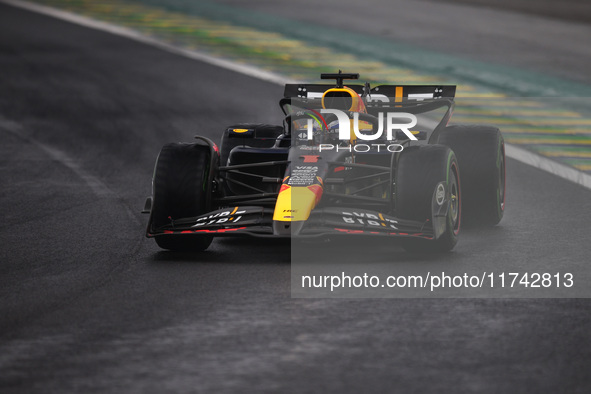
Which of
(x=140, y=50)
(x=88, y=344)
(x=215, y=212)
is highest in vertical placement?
(x=140, y=50)

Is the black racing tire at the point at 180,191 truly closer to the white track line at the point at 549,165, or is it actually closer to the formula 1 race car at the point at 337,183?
the formula 1 race car at the point at 337,183

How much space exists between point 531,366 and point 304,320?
61.1 inches

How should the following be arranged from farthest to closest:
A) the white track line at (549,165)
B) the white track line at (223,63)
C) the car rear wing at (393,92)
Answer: the white track line at (223,63)
the white track line at (549,165)
the car rear wing at (393,92)

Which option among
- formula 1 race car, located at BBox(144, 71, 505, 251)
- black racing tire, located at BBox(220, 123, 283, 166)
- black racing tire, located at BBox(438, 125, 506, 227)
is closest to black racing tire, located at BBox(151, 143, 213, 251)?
formula 1 race car, located at BBox(144, 71, 505, 251)

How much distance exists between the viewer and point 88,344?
645 centimetres

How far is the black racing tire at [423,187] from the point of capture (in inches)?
342

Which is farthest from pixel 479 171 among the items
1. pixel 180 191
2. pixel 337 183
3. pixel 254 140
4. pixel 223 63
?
pixel 223 63

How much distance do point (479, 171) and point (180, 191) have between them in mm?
2826

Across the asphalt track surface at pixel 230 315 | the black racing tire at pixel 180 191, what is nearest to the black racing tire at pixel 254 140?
the asphalt track surface at pixel 230 315

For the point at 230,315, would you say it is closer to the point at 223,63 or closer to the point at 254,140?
the point at 254,140

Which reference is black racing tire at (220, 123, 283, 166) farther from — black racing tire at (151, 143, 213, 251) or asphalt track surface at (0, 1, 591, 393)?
black racing tire at (151, 143, 213, 251)

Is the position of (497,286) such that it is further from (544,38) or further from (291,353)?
(544,38)

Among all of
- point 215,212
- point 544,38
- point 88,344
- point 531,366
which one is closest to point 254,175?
point 215,212

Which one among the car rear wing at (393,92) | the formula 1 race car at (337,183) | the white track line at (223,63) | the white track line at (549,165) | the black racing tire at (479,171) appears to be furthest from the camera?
the white track line at (223,63)
